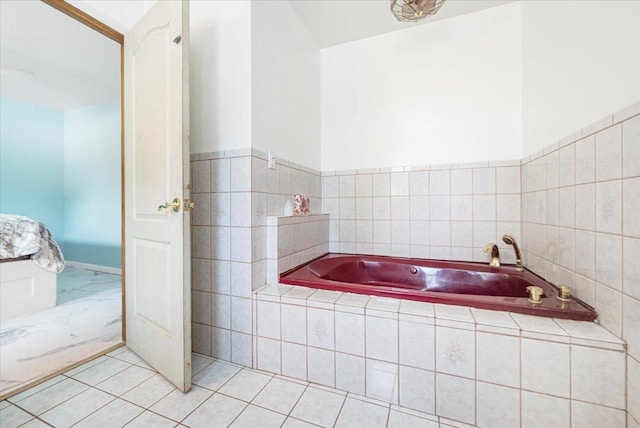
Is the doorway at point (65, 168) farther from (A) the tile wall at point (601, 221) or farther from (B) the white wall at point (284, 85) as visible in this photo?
(A) the tile wall at point (601, 221)

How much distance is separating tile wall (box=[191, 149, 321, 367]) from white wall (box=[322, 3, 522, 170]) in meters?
1.06

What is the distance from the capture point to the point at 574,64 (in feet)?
4.14

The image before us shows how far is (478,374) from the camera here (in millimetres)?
1036

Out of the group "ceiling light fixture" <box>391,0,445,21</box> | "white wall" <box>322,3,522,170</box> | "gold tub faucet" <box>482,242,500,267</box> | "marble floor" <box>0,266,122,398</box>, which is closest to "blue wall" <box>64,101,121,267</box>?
"marble floor" <box>0,266,122,398</box>

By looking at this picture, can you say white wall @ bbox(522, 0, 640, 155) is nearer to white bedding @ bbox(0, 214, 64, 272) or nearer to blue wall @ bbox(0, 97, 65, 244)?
white bedding @ bbox(0, 214, 64, 272)

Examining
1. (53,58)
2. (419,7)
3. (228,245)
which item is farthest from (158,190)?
(53,58)

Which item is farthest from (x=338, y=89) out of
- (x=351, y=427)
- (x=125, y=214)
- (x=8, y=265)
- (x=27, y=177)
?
(x=27, y=177)

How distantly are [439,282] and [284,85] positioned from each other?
5.90 ft

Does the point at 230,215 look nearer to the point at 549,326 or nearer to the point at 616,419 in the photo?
the point at 549,326

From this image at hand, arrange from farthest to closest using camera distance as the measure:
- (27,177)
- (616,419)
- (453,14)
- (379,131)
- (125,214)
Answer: (27,177), (379,131), (453,14), (125,214), (616,419)

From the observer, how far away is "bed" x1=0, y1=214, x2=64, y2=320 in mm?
2086

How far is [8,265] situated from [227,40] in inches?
101

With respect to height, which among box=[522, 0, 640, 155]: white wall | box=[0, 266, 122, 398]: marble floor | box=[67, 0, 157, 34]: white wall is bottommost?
box=[0, 266, 122, 398]: marble floor

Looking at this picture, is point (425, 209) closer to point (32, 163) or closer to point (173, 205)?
point (173, 205)
